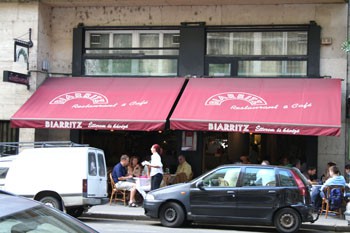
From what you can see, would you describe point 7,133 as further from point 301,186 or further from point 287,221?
point 301,186

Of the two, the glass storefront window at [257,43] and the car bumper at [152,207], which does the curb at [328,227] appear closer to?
the car bumper at [152,207]

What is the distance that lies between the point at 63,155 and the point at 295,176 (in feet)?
17.9

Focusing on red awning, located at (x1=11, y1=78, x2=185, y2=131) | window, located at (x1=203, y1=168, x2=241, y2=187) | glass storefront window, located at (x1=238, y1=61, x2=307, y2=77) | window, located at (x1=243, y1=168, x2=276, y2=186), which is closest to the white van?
window, located at (x1=203, y1=168, x2=241, y2=187)

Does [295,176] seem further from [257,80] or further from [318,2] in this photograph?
[318,2]

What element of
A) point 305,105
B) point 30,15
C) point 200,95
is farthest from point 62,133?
point 305,105

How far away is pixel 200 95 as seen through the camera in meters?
16.6

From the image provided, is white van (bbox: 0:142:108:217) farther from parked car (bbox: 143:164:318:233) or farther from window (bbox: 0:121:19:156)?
window (bbox: 0:121:19:156)

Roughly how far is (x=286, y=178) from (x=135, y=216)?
4.22 meters

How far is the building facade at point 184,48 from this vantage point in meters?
17.0

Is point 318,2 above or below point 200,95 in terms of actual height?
above

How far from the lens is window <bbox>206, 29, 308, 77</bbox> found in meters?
17.3

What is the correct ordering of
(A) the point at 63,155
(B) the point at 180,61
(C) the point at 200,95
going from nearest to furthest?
(A) the point at 63,155 → (C) the point at 200,95 → (B) the point at 180,61

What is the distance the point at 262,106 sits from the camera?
1583 centimetres

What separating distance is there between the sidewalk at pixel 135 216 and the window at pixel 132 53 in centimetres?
477
